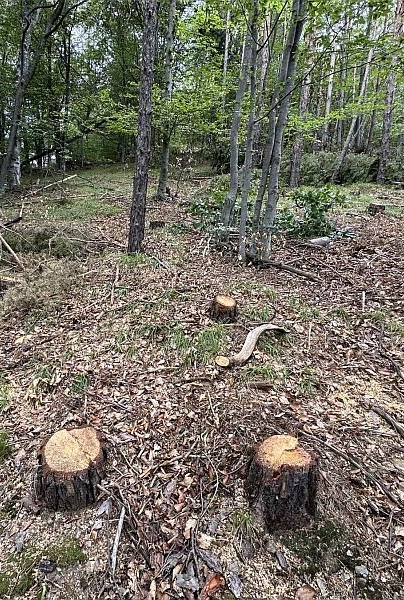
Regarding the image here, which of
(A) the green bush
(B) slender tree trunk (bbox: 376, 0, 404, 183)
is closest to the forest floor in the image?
(B) slender tree trunk (bbox: 376, 0, 404, 183)

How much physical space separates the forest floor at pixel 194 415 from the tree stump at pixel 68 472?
9 centimetres

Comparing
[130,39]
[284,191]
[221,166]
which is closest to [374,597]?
[284,191]

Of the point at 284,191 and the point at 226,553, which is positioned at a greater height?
the point at 284,191

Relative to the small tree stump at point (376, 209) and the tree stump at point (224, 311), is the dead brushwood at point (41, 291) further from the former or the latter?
the small tree stump at point (376, 209)

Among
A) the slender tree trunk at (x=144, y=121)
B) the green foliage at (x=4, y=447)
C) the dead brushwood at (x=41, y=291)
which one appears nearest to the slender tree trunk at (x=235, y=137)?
the slender tree trunk at (x=144, y=121)

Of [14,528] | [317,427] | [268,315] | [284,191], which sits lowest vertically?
[14,528]

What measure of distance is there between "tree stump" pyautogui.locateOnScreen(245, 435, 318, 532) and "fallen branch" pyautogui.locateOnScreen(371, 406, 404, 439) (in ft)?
3.45

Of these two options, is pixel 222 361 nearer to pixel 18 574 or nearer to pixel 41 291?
pixel 18 574

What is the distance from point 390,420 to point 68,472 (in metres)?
2.50

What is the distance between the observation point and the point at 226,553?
2121mm

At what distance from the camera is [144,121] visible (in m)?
5.55

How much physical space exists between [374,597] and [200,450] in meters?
1.31

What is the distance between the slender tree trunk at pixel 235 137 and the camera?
6.02 m

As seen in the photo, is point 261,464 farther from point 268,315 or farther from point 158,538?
point 268,315
